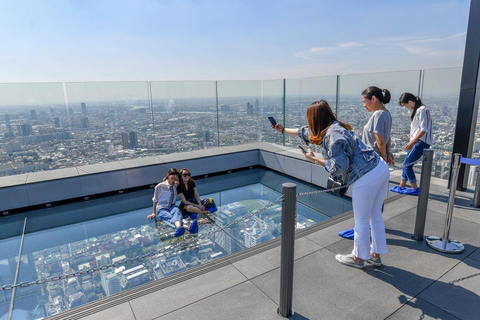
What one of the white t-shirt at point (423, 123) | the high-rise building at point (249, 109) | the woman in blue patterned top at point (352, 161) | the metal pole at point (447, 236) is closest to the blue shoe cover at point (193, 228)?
the woman in blue patterned top at point (352, 161)

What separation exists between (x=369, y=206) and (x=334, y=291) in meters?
0.86

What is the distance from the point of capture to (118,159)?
25.7 feet

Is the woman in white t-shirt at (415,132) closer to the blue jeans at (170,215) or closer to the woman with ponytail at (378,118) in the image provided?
the woman with ponytail at (378,118)

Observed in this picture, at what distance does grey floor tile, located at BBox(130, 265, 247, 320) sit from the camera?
2508 millimetres

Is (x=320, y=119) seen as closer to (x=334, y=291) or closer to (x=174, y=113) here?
(x=334, y=291)

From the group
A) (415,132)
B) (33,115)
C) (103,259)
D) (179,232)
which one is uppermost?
(33,115)

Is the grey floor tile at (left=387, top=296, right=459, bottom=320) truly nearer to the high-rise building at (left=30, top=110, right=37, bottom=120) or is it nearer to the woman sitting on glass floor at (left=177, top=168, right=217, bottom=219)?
the woman sitting on glass floor at (left=177, top=168, right=217, bottom=219)

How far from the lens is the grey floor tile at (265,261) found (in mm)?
3045

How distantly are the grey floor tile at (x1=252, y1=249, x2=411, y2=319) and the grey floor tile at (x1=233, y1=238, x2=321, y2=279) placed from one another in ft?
0.35

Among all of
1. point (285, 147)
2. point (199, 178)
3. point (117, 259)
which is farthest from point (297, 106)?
point (117, 259)

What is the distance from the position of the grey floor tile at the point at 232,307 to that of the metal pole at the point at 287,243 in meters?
0.17

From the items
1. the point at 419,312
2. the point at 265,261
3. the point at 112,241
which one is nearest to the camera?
the point at 419,312

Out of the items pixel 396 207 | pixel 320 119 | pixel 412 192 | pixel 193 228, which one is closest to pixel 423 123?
pixel 412 192

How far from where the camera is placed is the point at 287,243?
7.21 feet
